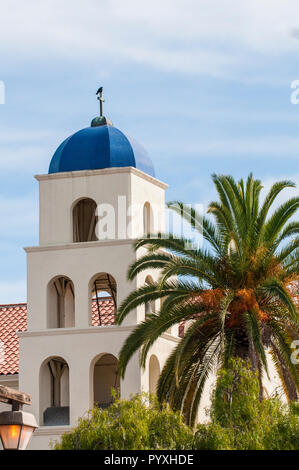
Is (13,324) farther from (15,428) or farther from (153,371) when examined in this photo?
(15,428)

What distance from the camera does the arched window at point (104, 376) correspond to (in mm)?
39094

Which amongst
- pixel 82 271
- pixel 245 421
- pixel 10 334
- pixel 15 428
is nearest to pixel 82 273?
pixel 82 271

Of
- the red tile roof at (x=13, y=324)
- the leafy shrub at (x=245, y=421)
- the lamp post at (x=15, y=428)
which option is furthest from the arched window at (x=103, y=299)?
the lamp post at (x=15, y=428)

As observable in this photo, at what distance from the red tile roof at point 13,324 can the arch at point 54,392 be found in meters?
1.93

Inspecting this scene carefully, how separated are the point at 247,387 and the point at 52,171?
50.2 feet

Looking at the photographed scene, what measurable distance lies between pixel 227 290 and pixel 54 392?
26.9 feet

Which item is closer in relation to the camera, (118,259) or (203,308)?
(203,308)

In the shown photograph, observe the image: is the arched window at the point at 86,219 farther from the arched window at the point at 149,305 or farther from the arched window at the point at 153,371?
the arched window at the point at 153,371

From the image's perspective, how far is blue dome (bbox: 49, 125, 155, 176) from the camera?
38.1 metres

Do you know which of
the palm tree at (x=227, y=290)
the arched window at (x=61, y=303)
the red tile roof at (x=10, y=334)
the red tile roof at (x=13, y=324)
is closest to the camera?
the palm tree at (x=227, y=290)

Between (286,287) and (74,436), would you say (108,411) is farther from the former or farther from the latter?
(286,287)

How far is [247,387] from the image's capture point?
985 inches
